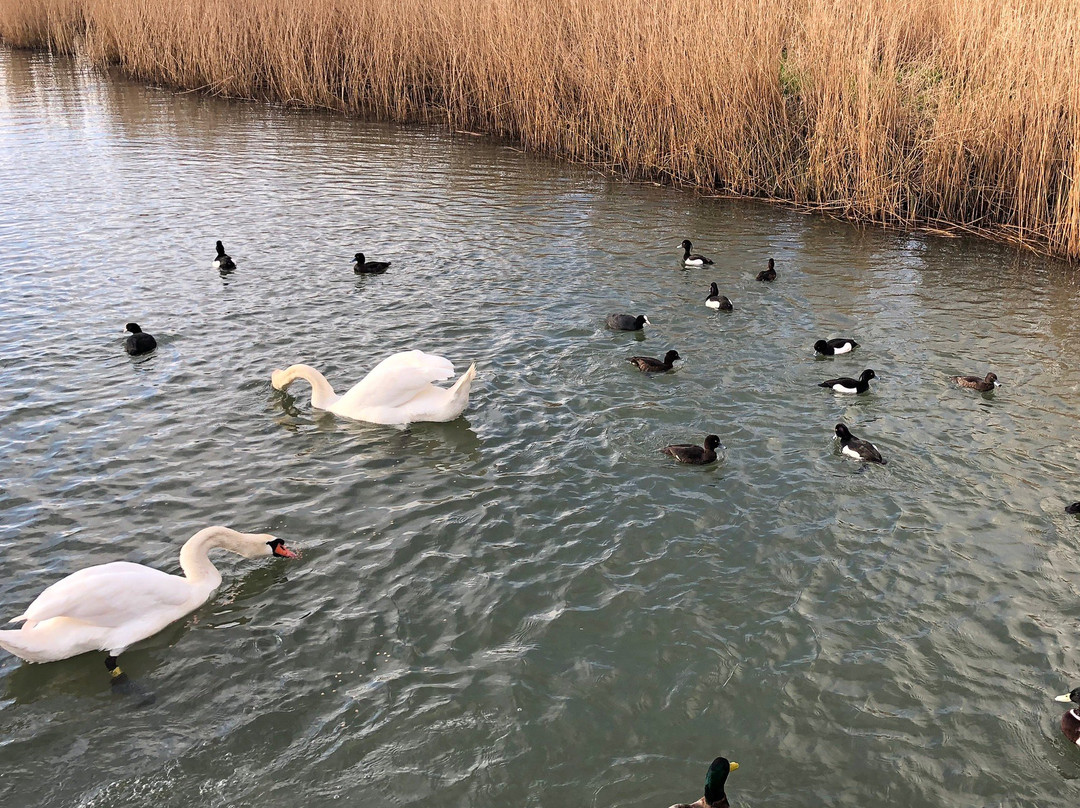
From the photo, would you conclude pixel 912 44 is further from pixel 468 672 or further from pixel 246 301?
pixel 468 672

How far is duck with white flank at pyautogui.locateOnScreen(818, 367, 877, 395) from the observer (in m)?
9.56

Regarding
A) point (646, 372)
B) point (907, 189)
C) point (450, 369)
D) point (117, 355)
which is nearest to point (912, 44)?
point (907, 189)

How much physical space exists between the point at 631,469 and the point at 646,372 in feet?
7.16

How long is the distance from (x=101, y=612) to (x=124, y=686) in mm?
519

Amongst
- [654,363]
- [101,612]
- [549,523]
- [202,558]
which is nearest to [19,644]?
[101,612]

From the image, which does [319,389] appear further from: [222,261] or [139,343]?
[222,261]

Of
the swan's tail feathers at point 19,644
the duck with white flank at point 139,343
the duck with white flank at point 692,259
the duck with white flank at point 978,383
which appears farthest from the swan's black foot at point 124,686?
the duck with white flank at point 692,259

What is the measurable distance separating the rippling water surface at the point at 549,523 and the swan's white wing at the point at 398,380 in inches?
13.6

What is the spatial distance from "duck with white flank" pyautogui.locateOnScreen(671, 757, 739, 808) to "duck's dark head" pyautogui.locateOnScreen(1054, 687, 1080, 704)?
235cm

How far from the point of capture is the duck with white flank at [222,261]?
42.3ft

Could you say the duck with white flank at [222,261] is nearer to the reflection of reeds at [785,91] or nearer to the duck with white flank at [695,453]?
the duck with white flank at [695,453]

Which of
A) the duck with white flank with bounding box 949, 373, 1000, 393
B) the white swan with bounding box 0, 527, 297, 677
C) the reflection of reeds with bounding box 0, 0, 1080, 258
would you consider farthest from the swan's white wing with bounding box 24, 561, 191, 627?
the reflection of reeds with bounding box 0, 0, 1080, 258

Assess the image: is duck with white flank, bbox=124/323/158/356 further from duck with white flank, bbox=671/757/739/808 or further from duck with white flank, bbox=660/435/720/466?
duck with white flank, bbox=671/757/739/808

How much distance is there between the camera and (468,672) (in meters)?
5.74
